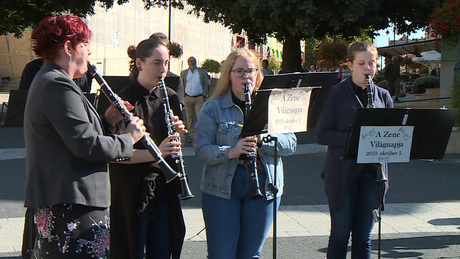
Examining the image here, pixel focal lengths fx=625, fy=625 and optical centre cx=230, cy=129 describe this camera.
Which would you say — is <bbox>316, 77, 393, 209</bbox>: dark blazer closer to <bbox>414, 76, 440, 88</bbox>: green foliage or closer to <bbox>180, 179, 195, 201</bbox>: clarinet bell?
<bbox>180, 179, 195, 201</bbox>: clarinet bell

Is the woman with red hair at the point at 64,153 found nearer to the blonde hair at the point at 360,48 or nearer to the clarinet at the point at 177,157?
the clarinet at the point at 177,157

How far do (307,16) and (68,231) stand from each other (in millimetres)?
15886

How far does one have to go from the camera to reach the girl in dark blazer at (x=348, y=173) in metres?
4.29

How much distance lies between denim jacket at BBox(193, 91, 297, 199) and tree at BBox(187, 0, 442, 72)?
1431 centimetres

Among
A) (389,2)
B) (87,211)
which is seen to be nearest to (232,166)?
(87,211)

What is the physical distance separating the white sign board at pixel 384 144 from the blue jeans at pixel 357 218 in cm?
30

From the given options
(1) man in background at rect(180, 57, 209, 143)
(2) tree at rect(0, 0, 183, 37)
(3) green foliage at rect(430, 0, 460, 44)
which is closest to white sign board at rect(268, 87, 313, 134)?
(1) man in background at rect(180, 57, 209, 143)

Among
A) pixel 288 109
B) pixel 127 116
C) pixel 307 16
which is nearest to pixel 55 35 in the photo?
pixel 127 116

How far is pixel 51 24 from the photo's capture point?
2994 mm

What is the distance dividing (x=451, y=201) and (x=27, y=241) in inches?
234

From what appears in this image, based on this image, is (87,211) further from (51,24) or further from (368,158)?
(368,158)

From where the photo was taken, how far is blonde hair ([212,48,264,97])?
3979 millimetres

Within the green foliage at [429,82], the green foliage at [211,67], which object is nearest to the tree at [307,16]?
the green foliage at [429,82]

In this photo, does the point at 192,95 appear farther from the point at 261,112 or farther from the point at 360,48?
the point at 261,112
